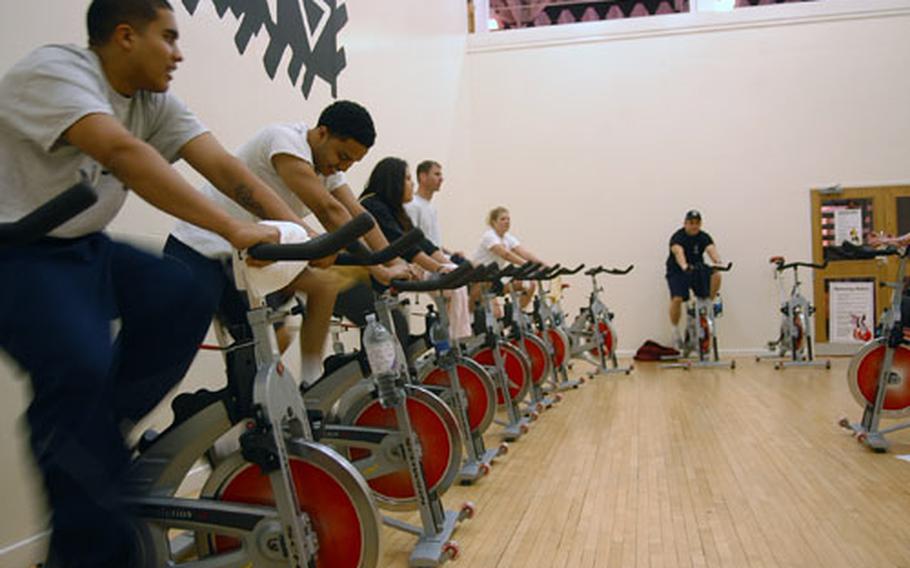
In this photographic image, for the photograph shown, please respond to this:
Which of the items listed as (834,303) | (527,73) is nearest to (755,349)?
(834,303)

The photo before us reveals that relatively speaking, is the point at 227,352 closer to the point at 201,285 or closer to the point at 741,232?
the point at 201,285

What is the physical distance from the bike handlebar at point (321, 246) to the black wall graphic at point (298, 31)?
2.36 m

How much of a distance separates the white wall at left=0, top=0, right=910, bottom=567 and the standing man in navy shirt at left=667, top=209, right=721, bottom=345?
421 millimetres

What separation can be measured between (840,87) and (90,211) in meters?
8.63

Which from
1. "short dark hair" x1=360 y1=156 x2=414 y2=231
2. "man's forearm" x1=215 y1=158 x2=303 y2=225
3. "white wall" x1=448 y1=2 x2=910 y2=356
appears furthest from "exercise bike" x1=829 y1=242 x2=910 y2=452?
"white wall" x1=448 y1=2 x2=910 y2=356

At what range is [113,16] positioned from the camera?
1.41 meters

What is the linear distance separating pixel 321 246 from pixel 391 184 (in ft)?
6.21

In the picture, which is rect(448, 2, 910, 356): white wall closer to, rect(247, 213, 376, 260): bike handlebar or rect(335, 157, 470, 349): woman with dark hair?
rect(335, 157, 470, 349): woman with dark hair

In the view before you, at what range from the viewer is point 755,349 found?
8320 millimetres

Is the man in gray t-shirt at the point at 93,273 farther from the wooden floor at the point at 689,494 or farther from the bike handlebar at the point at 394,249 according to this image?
the wooden floor at the point at 689,494

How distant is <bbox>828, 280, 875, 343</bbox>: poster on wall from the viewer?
7930mm

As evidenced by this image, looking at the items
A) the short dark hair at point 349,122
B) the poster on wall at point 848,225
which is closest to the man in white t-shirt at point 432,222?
the short dark hair at point 349,122

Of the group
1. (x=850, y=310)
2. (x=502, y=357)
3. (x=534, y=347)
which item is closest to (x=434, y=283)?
(x=502, y=357)

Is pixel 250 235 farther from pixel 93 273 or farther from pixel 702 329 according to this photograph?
pixel 702 329
